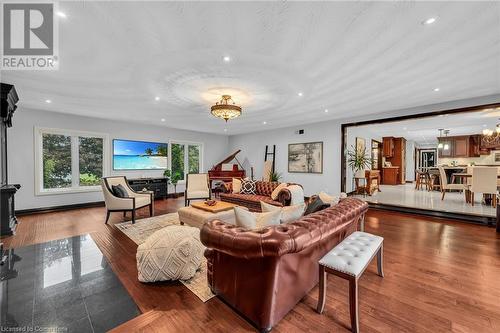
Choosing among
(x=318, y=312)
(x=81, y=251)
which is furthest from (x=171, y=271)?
(x=81, y=251)

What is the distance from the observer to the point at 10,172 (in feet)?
15.9

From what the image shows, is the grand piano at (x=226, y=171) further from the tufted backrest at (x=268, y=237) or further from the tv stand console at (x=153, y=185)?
the tufted backrest at (x=268, y=237)

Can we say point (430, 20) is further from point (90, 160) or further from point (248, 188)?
point (90, 160)

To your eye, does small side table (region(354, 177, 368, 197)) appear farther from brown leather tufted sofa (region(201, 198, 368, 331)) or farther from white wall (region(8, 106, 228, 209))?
white wall (region(8, 106, 228, 209))

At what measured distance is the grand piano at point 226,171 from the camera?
8548mm

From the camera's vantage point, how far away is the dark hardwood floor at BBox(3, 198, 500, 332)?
168 centimetres

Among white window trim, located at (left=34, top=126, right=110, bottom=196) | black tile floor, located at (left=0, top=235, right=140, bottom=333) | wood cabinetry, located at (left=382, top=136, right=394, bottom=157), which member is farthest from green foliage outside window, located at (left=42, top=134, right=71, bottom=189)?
wood cabinetry, located at (left=382, top=136, right=394, bottom=157)

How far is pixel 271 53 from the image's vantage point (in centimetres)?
253

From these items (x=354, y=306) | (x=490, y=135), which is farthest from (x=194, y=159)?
(x=490, y=135)

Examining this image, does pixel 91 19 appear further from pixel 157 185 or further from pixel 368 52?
pixel 157 185

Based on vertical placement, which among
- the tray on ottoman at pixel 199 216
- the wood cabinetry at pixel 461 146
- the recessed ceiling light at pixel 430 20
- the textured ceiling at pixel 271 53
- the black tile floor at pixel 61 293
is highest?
the recessed ceiling light at pixel 430 20

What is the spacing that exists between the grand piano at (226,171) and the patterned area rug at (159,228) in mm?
3558

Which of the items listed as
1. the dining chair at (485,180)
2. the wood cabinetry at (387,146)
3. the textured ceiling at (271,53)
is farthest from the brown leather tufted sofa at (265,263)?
the wood cabinetry at (387,146)

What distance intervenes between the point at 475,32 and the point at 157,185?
770cm
